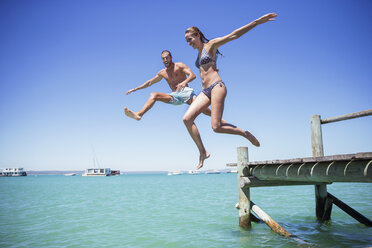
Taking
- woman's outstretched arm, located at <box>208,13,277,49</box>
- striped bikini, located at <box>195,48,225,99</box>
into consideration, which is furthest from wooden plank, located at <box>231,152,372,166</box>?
woman's outstretched arm, located at <box>208,13,277,49</box>

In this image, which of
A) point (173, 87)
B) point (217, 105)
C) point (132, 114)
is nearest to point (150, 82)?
point (173, 87)

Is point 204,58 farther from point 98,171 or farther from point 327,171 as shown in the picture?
point 98,171

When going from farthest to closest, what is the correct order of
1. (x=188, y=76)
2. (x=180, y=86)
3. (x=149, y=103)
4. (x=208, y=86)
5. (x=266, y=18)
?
(x=188, y=76) → (x=180, y=86) → (x=149, y=103) → (x=208, y=86) → (x=266, y=18)

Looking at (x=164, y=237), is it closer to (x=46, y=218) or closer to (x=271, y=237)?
(x=271, y=237)

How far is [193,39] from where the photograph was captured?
17.4ft

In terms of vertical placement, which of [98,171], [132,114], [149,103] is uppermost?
[149,103]

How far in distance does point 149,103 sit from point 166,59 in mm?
1029

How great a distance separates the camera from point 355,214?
10.7 meters

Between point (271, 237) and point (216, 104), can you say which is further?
point (271, 237)

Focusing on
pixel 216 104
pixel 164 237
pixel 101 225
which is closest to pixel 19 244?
pixel 101 225

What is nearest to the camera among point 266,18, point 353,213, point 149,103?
point 266,18

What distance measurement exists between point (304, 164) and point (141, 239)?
7.55 metres

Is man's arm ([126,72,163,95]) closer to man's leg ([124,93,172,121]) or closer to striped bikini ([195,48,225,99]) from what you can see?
man's leg ([124,93,172,121])

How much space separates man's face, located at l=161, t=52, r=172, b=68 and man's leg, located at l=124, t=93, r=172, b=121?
760mm
